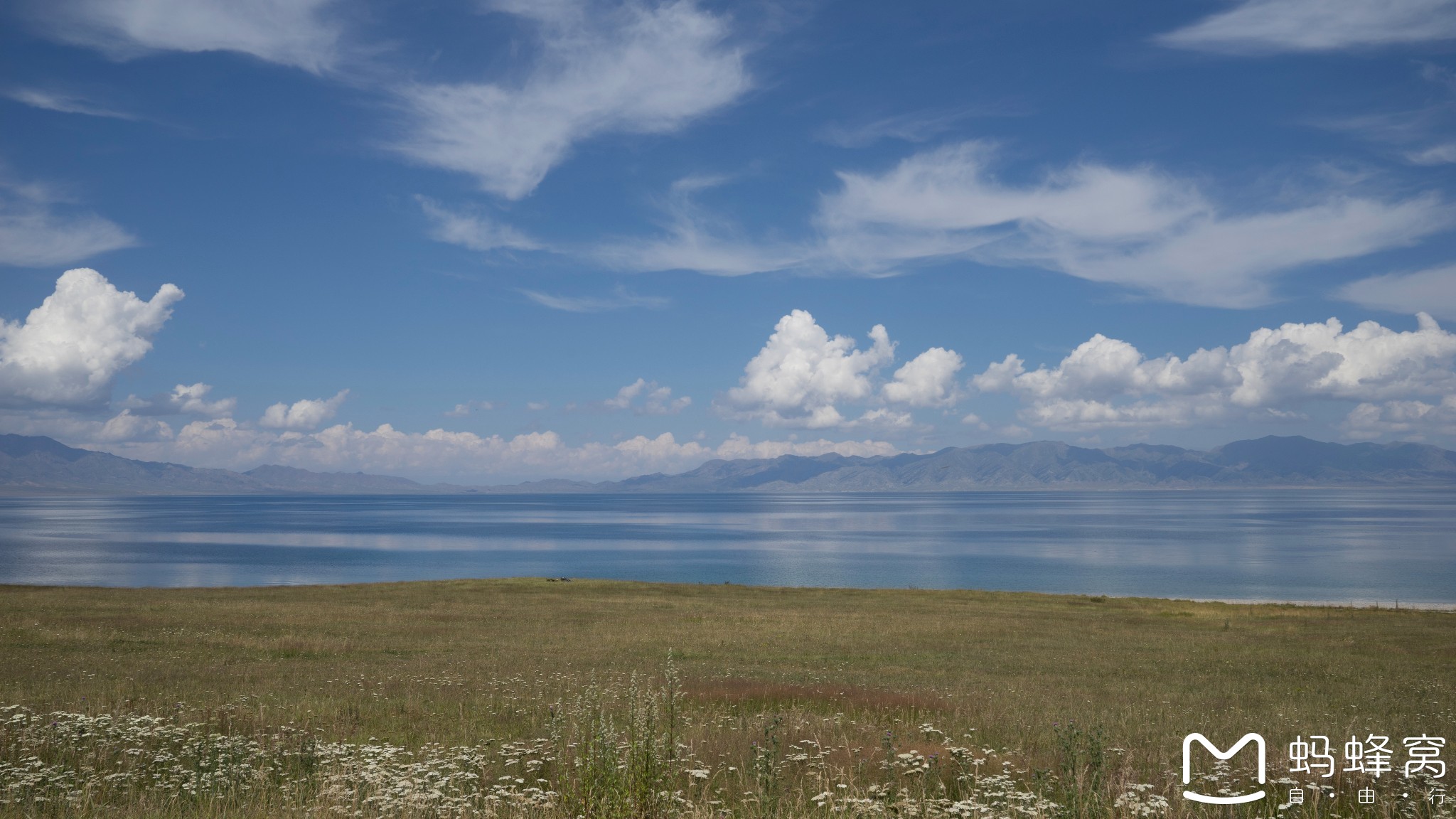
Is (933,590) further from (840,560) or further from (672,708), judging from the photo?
(840,560)

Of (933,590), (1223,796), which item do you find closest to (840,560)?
(933,590)

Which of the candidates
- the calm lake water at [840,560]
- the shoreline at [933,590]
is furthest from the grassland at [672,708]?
the calm lake water at [840,560]

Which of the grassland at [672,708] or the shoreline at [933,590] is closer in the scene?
the grassland at [672,708]

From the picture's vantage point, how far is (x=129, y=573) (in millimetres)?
100875

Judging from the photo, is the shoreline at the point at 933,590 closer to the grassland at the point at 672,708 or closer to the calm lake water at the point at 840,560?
the calm lake water at the point at 840,560

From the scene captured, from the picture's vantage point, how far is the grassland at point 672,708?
9195 mm

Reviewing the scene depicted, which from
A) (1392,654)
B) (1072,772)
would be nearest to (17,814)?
(1072,772)

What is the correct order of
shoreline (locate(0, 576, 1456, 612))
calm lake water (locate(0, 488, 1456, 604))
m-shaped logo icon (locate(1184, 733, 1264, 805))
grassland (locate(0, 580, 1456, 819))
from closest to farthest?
m-shaped logo icon (locate(1184, 733, 1264, 805)) → grassland (locate(0, 580, 1456, 819)) → shoreline (locate(0, 576, 1456, 612)) → calm lake water (locate(0, 488, 1456, 604))

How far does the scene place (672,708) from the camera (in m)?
9.27

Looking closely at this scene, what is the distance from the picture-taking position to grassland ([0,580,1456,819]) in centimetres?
920

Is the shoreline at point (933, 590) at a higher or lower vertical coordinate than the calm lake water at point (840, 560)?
higher

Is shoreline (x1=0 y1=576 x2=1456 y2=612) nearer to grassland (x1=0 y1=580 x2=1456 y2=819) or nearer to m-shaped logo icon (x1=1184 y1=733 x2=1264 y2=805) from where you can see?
grassland (x1=0 y1=580 x2=1456 y2=819)

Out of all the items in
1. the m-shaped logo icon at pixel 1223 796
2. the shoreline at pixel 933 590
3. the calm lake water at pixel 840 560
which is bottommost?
the calm lake water at pixel 840 560

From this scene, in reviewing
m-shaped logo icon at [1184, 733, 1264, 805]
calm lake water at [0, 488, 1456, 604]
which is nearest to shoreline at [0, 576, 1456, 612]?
calm lake water at [0, 488, 1456, 604]
